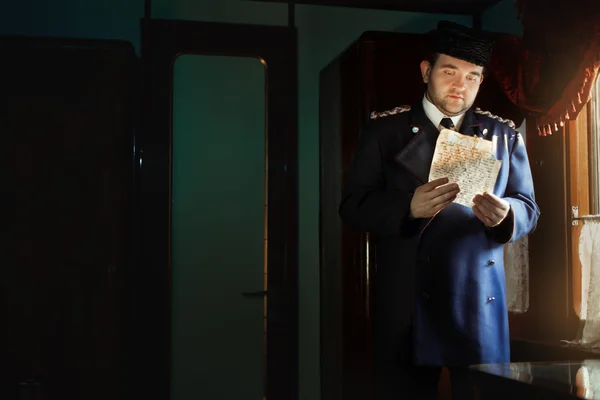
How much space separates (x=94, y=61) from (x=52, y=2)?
2.64 feet

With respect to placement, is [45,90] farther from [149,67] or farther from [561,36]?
[561,36]

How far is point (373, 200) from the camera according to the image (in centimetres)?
234

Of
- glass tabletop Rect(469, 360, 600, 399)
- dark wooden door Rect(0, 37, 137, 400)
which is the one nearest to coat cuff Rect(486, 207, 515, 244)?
glass tabletop Rect(469, 360, 600, 399)

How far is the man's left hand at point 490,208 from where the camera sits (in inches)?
86.4

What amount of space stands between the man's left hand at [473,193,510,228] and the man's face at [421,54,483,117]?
14.9 inches

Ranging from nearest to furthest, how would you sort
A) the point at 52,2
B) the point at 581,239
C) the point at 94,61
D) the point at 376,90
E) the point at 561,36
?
1. the point at 561,36
2. the point at 581,239
3. the point at 376,90
4. the point at 94,61
5. the point at 52,2

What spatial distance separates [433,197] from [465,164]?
0.18m

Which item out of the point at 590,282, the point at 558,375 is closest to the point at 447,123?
the point at 590,282

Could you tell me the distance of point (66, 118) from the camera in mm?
3295

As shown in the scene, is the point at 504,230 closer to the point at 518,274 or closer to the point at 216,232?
the point at 518,274

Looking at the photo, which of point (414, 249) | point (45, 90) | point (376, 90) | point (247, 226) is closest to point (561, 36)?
point (376, 90)

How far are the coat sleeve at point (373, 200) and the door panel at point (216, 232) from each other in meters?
1.61

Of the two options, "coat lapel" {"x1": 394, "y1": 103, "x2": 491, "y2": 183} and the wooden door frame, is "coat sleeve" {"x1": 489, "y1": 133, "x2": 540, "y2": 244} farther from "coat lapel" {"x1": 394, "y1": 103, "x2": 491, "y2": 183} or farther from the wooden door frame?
the wooden door frame

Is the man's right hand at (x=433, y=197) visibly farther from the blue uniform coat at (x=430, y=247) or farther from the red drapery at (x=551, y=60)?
the red drapery at (x=551, y=60)
